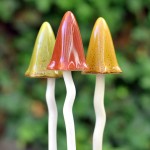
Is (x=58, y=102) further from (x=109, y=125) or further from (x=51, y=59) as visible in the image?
(x=51, y=59)

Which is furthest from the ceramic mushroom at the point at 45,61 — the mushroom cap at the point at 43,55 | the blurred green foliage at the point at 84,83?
the blurred green foliage at the point at 84,83

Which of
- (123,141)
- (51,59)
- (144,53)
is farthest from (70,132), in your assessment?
(144,53)

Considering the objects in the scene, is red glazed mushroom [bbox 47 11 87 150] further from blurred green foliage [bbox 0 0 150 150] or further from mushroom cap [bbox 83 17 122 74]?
blurred green foliage [bbox 0 0 150 150]

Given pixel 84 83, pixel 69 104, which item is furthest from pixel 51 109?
Answer: pixel 84 83

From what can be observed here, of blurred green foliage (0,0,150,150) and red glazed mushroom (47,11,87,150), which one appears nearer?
red glazed mushroom (47,11,87,150)

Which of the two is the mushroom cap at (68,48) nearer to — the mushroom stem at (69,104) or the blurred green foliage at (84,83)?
the mushroom stem at (69,104)

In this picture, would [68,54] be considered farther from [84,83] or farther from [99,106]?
[84,83]

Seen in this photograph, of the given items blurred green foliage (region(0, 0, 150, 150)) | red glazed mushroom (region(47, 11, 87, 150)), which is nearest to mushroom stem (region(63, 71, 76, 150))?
red glazed mushroom (region(47, 11, 87, 150))
